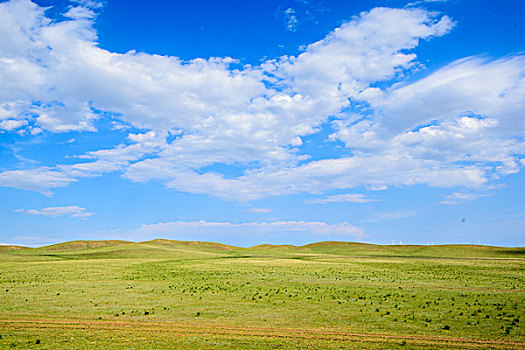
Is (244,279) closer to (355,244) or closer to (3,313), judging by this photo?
(3,313)

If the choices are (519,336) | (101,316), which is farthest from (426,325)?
(101,316)

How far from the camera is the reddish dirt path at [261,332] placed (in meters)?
21.0

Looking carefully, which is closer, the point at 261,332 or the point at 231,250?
the point at 261,332

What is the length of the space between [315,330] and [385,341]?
4.81 m

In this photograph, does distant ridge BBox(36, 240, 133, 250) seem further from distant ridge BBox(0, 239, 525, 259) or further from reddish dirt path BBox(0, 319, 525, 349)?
reddish dirt path BBox(0, 319, 525, 349)

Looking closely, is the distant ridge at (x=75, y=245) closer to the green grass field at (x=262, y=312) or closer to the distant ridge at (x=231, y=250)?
the distant ridge at (x=231, y=250)

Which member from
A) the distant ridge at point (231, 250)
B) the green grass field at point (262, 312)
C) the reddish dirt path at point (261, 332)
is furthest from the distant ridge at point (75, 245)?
the reddish dirt path at point (261, 332)

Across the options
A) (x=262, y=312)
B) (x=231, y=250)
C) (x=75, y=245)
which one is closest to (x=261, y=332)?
(x=262, y=312)

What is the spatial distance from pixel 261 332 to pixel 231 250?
437ft

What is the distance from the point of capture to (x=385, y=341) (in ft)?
70.2

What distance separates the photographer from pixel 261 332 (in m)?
23.7

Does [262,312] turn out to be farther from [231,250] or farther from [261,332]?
[231,250]

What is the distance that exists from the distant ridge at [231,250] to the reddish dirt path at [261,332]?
7950cm

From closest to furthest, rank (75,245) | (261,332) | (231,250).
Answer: (261,332) → (75,245) → (231,250)
